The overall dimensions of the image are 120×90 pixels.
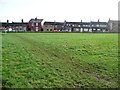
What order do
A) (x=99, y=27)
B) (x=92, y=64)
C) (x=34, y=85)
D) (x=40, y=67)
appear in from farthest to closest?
(x=99, y=27), (x=92, y=64), (x=40, y=67), (x=34, y=85)

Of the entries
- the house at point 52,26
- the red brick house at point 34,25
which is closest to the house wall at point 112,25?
the house at point 52,26

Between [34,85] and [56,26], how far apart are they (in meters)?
120

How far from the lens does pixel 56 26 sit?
129 m

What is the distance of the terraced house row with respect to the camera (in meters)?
121

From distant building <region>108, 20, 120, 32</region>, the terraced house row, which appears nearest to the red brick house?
the terraced house row

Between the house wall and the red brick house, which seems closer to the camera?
the red brick house

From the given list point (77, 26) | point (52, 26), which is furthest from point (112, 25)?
point (52, 26)

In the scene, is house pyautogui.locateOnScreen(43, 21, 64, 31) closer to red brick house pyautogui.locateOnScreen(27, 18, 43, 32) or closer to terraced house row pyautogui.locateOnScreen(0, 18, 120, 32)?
terraced house row pyautogui.locateOnScreen(0, 18, 120, 32)

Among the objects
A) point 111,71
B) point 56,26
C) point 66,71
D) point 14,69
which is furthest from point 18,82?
point 56,26

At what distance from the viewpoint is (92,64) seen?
13453mm

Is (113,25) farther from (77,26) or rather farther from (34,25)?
(34,25)

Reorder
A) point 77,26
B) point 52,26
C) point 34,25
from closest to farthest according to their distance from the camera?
point 34,25 < point 52,26 < point 77,26

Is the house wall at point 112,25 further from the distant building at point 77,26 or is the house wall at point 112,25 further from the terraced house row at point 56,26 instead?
the distant building at point 77,26

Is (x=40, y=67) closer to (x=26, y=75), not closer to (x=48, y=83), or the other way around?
(x=26, y=75)
